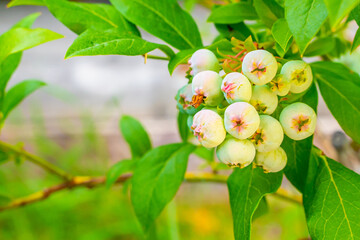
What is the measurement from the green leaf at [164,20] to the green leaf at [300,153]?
12cm


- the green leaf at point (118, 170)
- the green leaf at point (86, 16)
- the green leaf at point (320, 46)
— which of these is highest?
the green leaf at point (86, 16)

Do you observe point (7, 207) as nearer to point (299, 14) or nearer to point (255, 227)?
point (299, 14)

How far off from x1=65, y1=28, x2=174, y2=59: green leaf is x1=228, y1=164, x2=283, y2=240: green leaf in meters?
0.14

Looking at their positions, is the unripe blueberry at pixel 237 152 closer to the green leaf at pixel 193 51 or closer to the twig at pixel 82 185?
the green leaf at pixel 193 51

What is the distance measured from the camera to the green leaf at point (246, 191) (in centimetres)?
29

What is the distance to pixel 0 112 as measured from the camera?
0.48 m

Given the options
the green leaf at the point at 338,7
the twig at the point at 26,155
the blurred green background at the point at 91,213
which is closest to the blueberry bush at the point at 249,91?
the green leaf at the point at 338,7

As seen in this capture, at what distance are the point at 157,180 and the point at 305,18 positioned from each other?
0.79 ft

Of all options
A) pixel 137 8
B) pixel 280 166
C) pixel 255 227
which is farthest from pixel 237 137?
pixel 255 227

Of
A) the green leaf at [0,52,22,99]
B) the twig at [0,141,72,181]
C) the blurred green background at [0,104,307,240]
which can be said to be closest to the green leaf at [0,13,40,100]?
the green leaf at [0,52,22,99]

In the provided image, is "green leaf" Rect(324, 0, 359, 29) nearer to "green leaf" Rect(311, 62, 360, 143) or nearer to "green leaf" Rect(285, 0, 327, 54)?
"green leaf" Rect(285, 0, 327, 54)

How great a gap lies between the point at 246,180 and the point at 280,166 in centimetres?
5

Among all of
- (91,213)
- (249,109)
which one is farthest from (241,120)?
(91,213)

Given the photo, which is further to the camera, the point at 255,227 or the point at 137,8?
the point at 255,227
